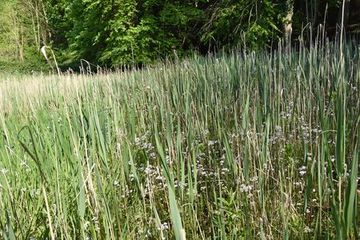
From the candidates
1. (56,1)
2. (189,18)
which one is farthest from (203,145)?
(56,1)

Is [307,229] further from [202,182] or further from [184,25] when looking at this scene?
[184,25]

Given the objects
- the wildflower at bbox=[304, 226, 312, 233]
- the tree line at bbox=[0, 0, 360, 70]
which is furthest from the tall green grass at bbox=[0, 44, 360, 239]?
the tree line at bbox=[0, 0, 360, 70]

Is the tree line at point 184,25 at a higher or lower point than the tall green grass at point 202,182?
higher

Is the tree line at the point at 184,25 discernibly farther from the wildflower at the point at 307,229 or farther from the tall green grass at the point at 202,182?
the wildflower at the point at 307,229

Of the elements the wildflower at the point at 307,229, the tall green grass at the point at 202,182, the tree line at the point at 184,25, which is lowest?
the wildflower at the point at 307,229

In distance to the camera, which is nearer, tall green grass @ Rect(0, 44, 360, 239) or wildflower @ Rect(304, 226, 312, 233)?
tall green grass @ Rect(0, 44, 360, 239)

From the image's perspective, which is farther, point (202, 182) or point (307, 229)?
point (202, 182)

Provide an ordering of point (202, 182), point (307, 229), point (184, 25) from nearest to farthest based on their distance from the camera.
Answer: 1. point (307, 229)
2. point (202, 182)
3. point (184, 25)

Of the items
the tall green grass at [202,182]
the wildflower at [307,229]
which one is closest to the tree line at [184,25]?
the tall green grass at [202,182]

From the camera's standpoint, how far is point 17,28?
2156cm

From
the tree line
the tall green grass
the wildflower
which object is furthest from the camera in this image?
the tree line

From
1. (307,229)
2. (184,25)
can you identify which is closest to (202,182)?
(307,229)

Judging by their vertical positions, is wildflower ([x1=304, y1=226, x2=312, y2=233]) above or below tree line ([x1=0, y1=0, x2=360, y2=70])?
below

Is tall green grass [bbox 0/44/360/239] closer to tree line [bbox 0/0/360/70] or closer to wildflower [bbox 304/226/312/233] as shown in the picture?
wildflower [bbox 304/226/312/233]
